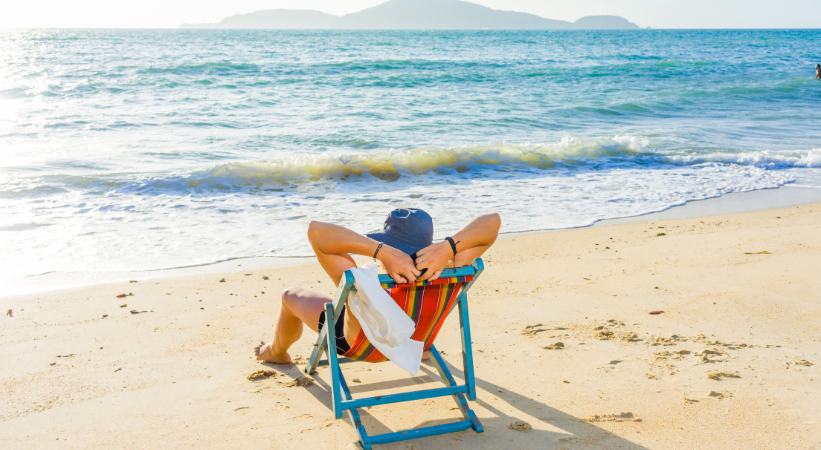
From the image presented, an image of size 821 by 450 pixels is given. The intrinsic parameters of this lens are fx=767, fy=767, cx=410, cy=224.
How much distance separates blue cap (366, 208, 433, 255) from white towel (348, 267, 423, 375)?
236mm

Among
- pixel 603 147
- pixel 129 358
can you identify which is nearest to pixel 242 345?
pixel 129 358

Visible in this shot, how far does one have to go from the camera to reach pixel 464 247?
331 centimetres

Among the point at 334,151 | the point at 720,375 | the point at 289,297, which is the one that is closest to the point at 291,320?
the point at 289,297

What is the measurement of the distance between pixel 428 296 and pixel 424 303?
0.04 m

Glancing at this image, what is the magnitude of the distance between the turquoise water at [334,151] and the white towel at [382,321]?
149 inches

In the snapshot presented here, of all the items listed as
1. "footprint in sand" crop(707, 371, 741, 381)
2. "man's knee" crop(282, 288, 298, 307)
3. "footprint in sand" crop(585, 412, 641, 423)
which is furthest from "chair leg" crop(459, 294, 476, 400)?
"footprint in sand" crop(707, 371, 741, 381)

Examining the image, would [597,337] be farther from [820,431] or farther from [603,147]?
[603,147]

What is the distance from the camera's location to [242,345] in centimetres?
464

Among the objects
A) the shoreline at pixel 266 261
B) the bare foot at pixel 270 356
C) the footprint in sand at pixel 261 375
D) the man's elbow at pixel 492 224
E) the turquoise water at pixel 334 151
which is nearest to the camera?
the man's elbow at pixel 492 224

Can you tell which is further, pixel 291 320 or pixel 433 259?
pixel 291 320

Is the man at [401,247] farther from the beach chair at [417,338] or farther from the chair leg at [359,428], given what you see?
the chair leg at [359,428]

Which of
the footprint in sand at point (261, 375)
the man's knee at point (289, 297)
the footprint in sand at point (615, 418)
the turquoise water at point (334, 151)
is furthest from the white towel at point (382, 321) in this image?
the turquoise water at point (334, 151)

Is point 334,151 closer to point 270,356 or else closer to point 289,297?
point 270,356

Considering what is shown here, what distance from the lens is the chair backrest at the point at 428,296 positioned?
3189 millimetres
